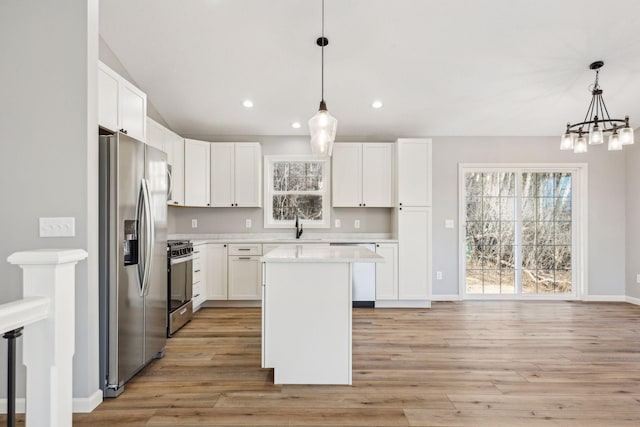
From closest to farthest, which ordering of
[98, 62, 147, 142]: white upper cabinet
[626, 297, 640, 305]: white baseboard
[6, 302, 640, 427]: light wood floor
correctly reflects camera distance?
[6, 302, 640, 427]: light wood floor → [98, 62, 147, 142]: white upper cabinet → [626, 297, 640, 305]: white baseboard

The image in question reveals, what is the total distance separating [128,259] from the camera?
7.88ft

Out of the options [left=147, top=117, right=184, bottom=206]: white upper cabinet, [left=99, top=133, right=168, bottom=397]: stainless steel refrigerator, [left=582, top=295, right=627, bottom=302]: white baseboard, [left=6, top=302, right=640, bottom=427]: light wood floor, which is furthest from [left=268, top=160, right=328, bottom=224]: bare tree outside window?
[left=582, top=295, right=627, bottom=302]: white baseboard

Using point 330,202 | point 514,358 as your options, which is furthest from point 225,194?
point 514,358

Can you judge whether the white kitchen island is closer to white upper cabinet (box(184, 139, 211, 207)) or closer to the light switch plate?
the light switch plate

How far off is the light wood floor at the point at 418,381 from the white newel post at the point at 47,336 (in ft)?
2.54

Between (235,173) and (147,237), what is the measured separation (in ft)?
8.15

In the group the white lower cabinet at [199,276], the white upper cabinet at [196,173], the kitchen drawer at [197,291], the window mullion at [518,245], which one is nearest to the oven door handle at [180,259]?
the white lower cabinet at [199,276]

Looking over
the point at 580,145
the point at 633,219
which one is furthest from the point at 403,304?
the point at 633,219

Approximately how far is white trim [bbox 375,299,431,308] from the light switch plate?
138 inches

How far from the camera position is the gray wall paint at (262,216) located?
5070 mm

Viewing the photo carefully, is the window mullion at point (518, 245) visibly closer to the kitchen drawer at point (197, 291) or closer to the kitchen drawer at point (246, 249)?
the kitchen drawer at point (246, 249)

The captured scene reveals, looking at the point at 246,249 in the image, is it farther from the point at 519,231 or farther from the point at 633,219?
the point at 633,219

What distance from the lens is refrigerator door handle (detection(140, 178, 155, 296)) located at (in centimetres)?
247

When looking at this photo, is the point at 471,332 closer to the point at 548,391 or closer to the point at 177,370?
the point at 548,391
